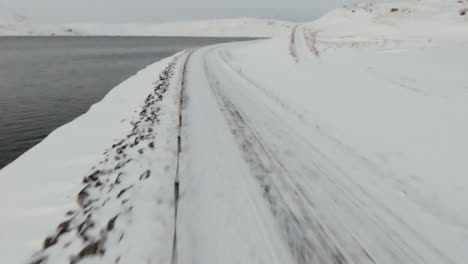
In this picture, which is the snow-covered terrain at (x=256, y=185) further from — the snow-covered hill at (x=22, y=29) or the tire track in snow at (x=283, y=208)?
the snow-covered hill at (x=22, y=29)

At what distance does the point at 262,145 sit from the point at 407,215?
327cm

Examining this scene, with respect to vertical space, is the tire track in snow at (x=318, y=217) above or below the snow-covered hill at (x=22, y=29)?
below

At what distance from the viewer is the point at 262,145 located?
6.02 m

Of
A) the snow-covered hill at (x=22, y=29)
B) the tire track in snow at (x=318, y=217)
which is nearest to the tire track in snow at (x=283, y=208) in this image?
the tire track in snow at (x=318, y=217)

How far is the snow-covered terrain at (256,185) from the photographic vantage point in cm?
315

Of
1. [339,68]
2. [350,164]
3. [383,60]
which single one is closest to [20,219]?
[350,164]

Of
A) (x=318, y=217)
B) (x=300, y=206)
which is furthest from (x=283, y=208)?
(x=318, y=217)

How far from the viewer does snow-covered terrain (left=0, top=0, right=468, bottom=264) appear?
3154 mm

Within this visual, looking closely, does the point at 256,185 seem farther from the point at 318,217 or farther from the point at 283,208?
the point at 318,217

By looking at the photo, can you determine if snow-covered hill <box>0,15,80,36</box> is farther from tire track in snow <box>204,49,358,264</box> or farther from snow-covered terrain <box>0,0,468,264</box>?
tire track in snow <box>204,49,358,264</box>

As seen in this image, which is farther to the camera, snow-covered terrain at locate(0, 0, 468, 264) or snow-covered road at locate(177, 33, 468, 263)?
snow-covered terrain at locate(0, 0, 468, 264)

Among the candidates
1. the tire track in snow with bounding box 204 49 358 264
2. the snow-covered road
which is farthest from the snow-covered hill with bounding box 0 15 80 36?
the snow-covered road

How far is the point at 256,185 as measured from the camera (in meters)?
4.37

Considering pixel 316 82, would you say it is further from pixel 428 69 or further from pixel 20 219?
pixel 20 219
